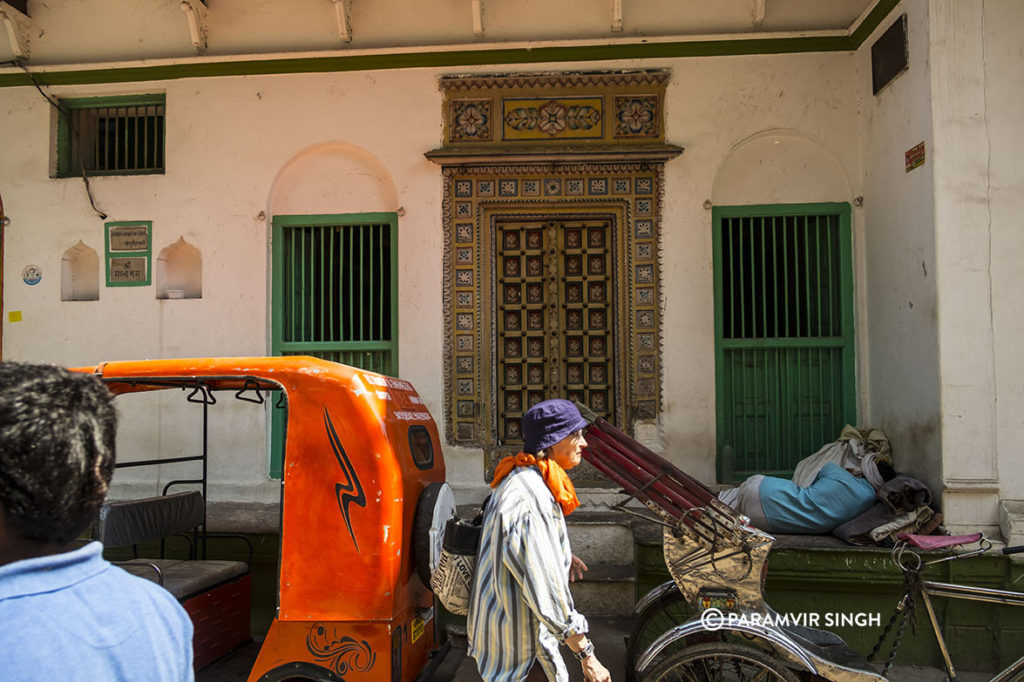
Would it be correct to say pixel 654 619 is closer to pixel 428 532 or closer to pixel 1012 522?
pixel 428 532

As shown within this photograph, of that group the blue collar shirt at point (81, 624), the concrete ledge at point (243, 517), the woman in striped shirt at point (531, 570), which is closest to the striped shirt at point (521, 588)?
the woman in striped shirt at point (531, 570)

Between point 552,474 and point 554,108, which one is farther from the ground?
point 554,108

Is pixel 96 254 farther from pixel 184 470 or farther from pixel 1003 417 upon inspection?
pixel 1003 417

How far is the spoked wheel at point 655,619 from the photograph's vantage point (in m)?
4.08

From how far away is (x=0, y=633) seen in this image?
115 cm

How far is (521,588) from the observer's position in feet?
9.37

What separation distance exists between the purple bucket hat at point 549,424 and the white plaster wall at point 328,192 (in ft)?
12.3

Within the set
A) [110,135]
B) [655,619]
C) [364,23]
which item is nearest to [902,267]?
[655,619]

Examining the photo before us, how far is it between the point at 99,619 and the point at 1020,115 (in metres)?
6.49

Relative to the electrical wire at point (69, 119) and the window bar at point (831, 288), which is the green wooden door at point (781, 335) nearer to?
the window bar at point (831, 288)

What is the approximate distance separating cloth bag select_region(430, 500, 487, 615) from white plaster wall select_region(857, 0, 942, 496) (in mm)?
3926

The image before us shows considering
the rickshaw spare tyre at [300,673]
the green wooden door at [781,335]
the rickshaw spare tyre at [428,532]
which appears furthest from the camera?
the green wooden door at [781,335]

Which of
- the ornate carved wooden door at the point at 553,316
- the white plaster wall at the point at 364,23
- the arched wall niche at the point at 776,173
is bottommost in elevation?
the ornate carved wooden door at the point at 553,316

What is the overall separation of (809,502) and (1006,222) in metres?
2.54
